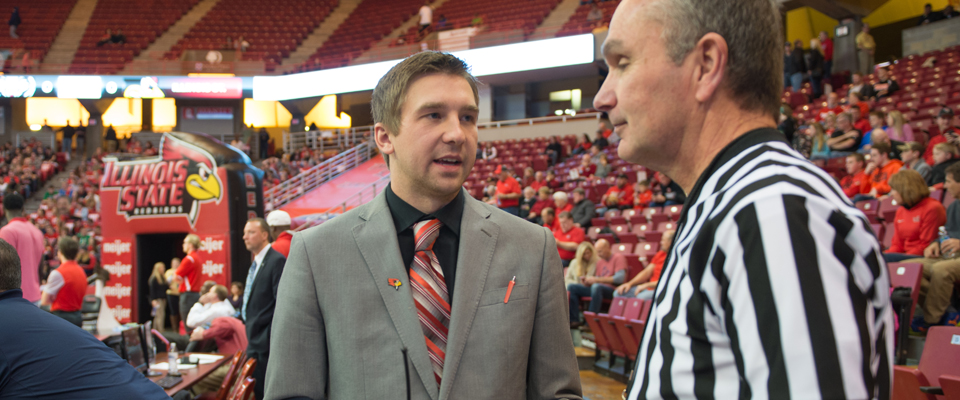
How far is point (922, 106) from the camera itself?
9039mm

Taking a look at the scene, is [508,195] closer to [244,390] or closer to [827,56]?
[827,56]

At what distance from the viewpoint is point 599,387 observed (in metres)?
5.79

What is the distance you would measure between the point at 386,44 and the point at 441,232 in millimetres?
22439

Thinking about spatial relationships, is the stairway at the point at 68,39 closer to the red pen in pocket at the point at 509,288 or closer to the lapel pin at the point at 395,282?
the lapel pin at the point at 395,282

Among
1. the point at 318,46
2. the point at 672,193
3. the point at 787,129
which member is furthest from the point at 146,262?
the point at 318,46

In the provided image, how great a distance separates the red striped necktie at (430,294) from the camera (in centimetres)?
137

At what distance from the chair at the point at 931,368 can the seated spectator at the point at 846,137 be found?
492 cm

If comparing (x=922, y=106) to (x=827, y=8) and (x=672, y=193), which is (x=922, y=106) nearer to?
(x=672, y=193)

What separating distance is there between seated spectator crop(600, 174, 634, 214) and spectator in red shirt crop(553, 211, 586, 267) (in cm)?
184

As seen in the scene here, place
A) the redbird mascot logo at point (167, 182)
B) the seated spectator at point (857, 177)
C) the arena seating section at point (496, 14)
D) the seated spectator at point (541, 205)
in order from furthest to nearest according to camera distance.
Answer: the arena seating section at point (496, 14)
the seated spectator at point (541, 205)
the redbird mascot logo at point (167, 182)
the seated spectator at point (857, 177)

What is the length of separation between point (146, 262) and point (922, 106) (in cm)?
1164

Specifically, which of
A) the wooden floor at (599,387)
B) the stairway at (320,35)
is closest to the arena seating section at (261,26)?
the stairway at (320,35)

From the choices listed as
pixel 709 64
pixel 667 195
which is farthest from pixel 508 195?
pixel 709 64

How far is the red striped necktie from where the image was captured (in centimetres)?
137
